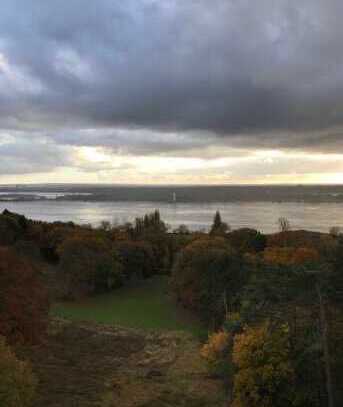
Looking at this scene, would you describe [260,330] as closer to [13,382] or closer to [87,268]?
[13,382]

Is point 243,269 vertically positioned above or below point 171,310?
above

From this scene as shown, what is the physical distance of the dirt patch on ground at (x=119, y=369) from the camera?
90.0ft

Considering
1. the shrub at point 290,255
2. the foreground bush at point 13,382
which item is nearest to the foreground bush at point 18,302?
the foreground bush at point 13,382

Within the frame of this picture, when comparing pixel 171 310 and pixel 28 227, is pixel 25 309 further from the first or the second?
pixel 28 227

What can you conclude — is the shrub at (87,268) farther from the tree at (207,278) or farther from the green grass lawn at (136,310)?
the tree at (207,278)

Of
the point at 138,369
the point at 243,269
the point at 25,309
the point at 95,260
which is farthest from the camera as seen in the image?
the point at 95,260

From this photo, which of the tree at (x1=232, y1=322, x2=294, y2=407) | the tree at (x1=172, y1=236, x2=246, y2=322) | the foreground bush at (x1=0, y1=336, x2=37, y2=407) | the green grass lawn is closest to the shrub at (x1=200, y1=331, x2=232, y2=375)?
the tree at (x1=232, y1=322, x2=294, y2=407)

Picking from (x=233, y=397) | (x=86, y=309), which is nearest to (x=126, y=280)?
(x=86, y=309)

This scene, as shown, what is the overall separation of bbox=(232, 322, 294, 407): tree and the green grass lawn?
16473 millimetres

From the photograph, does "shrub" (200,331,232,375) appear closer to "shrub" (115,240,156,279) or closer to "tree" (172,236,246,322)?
"tree" (172,236,246,322)

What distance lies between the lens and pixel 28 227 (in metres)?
80.7

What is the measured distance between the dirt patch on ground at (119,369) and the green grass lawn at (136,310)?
124 inches

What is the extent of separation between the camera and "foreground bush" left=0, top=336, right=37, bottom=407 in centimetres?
2019

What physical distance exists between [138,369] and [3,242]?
4378 cm
